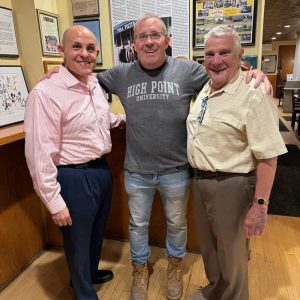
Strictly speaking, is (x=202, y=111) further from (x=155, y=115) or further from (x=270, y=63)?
(x=270, y=63)

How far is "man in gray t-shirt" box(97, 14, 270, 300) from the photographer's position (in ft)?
5.25

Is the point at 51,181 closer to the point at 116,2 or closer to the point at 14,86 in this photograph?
the point at 14,86

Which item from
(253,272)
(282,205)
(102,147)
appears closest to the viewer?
(102,147)

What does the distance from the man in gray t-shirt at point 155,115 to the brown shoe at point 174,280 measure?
9.8 inches

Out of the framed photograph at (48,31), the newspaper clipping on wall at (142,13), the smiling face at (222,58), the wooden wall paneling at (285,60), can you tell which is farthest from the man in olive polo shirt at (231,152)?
the wooden wall paneling at (285,60)

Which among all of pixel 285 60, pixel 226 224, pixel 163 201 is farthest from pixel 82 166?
pixel 285 60

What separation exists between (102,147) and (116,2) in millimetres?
1374

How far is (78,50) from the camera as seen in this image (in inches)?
58.0

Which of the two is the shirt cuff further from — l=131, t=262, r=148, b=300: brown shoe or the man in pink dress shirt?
l=131, t=262, r=148, b=300: brown shoe

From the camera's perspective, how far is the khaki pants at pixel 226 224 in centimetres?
141

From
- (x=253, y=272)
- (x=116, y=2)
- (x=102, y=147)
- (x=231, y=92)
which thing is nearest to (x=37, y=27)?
(x=116, y=2)

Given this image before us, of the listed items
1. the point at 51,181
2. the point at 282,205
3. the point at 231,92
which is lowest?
the point at 282,205

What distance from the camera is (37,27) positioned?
2176 millimetres

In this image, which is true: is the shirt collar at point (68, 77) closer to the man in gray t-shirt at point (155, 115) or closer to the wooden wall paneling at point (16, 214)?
the man in gray t-shirt at point (155, 115)
